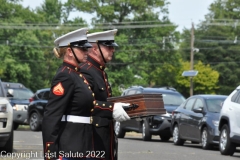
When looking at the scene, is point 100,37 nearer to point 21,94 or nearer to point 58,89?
point 58,89

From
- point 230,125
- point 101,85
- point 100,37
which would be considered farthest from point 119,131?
point 101,85

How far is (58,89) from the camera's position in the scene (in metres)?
7.09

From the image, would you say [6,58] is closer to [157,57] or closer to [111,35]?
[157,57]

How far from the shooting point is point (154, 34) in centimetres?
7656

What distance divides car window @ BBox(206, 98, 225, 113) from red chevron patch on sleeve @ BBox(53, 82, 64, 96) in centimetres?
1517

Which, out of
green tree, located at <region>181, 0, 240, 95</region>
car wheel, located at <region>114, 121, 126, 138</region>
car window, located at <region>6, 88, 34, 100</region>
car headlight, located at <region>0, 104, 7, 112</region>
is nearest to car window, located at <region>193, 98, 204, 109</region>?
car wheel, located at <region>114, 121, 126, 138</region>

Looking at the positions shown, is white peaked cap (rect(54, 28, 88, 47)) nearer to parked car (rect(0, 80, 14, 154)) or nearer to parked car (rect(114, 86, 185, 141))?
parked car (rect(0, 80, 14, 154))

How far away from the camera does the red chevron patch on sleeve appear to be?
23.2 ft

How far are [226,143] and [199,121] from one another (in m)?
2.80

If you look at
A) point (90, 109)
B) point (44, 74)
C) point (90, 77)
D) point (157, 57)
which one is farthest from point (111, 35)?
point (44, 74)

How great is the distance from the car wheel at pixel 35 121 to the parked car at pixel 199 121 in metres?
8.74

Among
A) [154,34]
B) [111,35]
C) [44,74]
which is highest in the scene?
[111,35]

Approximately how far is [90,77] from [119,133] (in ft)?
62.2

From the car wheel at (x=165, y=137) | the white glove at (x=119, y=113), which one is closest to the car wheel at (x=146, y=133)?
the car wheel at (x=165, y=137)
